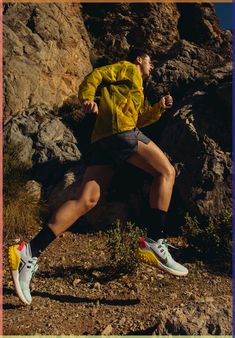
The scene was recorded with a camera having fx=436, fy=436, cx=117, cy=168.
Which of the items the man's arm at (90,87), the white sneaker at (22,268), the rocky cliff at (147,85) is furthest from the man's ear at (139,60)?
the rocky cliff at (147,85)

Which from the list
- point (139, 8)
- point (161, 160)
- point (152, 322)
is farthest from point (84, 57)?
point (152, 322)

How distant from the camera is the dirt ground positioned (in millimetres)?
2998

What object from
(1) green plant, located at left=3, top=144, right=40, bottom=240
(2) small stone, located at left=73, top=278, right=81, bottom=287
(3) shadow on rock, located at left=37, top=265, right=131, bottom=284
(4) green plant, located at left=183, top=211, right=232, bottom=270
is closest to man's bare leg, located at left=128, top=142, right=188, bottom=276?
(3) shadow on rock, located at left=37, top=265, right=131, bottom=284

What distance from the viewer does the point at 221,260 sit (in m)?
4.96

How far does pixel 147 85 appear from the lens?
8.23 m

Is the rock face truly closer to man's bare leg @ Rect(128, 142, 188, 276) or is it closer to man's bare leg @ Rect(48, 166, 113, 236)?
man's bare leg @ Rect(48, 166, 113, 236)

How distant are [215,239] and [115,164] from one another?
1.72m

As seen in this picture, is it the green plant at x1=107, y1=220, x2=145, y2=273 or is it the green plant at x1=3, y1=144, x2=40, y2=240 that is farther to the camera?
the green plant at x1=3, y1=144, x2=40, y2=240

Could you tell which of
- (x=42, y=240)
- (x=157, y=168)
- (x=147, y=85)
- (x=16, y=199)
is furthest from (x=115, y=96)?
(x=147, y=85)

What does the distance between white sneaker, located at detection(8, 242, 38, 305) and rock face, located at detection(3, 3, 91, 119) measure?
5212 millimetres

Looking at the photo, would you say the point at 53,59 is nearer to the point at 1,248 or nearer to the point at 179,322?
the point at 1,248

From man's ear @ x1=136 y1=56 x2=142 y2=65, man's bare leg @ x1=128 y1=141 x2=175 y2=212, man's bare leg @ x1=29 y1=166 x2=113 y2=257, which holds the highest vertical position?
man's ear @ x1=136 y1=56 x2=142 y2=65

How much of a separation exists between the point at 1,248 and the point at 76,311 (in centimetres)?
182

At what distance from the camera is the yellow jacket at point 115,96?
3879mm
